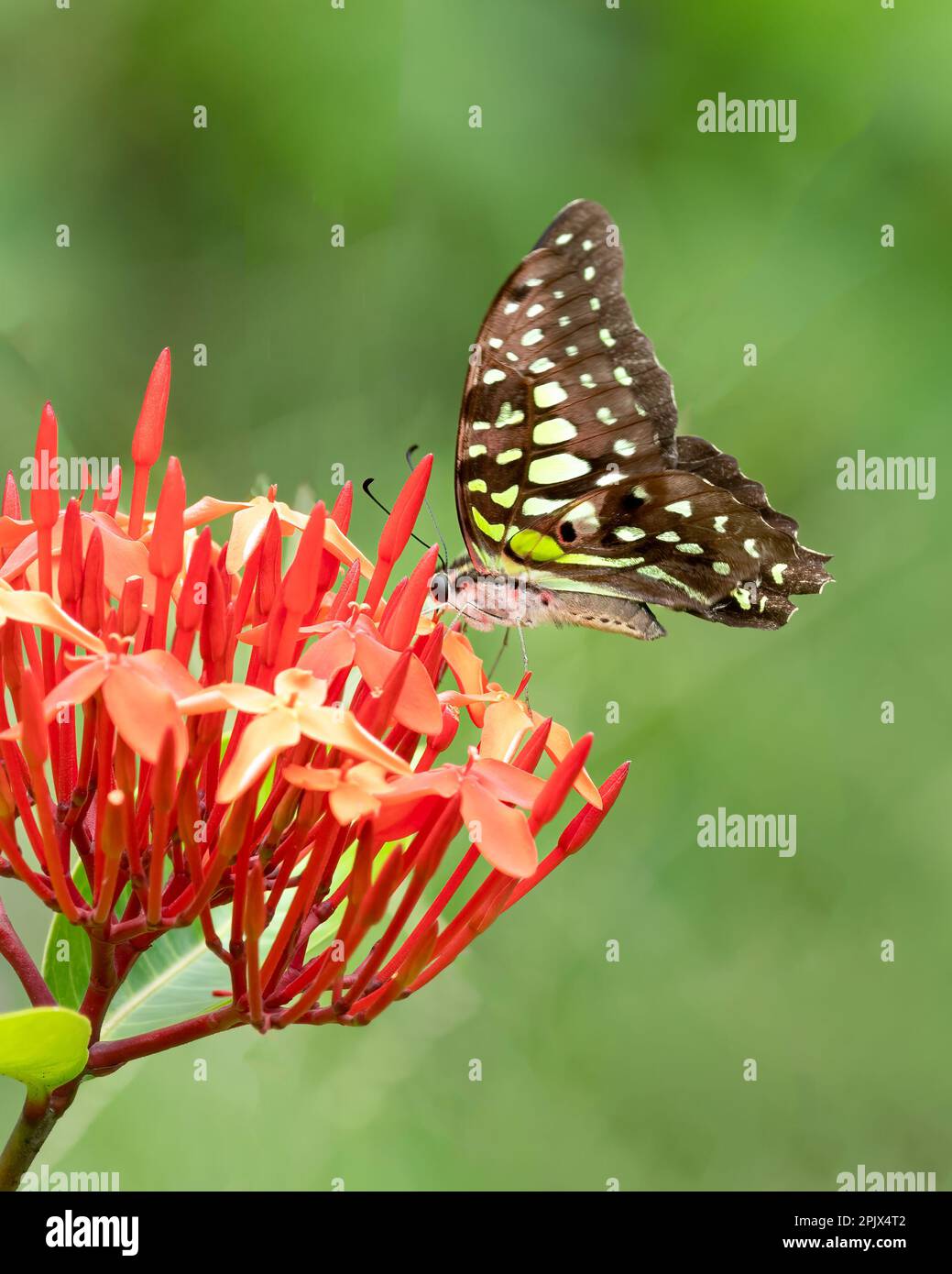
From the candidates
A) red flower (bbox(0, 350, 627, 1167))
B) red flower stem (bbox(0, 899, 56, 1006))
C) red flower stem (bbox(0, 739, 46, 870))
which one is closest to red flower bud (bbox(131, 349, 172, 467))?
red flower (bbox(0, 350, 627, 1167))

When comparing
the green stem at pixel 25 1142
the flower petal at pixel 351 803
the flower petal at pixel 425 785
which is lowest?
the green stem at pixel 25 1142

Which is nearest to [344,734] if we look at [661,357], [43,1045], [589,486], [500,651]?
[43,1045]

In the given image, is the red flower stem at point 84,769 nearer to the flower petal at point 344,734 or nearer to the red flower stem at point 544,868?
the flower petal at point 344,734

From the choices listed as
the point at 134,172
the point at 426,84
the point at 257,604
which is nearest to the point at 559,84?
the point at 426,84

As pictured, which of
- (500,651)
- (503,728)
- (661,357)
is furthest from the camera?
(661,357)

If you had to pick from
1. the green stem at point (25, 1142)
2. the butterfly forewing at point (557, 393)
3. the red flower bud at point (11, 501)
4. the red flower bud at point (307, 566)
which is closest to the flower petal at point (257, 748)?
the red flower bud at point (307, 566)

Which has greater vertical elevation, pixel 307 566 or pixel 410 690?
pixel 307 566

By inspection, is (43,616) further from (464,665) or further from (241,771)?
(464,665)
